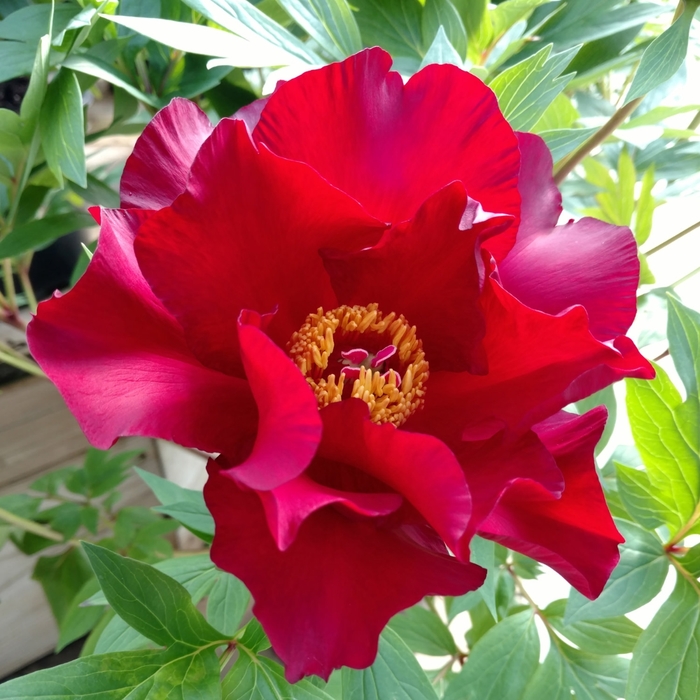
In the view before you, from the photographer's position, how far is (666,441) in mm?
358

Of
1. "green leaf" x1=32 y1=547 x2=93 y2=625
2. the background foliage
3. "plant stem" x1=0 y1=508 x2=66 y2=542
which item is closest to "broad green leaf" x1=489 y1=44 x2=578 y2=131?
the background foliage

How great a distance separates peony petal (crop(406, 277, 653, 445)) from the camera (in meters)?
0.22

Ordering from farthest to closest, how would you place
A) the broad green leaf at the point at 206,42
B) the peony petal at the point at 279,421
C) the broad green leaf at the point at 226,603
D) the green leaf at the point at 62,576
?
1. the green leaf at the point at 62,576
2. the broad green leaf at the point at 226,603
3. the broad green leaf at the point at 206,42
4. the peony petal at the point at 279,421

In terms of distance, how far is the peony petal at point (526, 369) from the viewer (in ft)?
0.74

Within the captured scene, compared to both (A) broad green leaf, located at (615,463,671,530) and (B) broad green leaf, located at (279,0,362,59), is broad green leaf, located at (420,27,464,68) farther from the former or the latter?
(A) broad green leaf, located at (615,463,671,530)

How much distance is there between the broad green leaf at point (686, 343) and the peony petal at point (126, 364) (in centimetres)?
23

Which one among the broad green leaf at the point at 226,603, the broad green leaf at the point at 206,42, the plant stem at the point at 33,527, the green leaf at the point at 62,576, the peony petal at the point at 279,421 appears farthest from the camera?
the green leaf at the point at 62,576

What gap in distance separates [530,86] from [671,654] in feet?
0.96

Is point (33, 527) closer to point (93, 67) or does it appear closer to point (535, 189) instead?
point (93, 67)

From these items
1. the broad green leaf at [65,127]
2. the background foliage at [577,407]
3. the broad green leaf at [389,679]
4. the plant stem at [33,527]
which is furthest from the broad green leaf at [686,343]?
the plant stem at [33,527]

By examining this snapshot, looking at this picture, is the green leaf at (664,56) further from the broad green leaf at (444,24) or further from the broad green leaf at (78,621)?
the broad green leaf at (78,621)

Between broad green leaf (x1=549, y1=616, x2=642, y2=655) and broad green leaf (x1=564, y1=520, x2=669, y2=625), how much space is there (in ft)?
0.31

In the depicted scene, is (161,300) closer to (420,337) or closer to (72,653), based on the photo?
(420,337)

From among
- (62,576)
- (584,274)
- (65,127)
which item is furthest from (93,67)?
(62,576)
